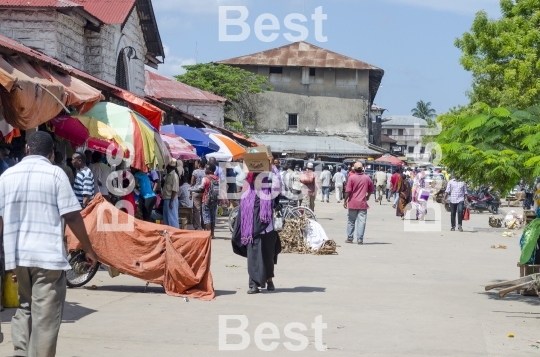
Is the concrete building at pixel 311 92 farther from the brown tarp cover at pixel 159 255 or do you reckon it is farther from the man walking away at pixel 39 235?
the man walking away at pixel 39 235

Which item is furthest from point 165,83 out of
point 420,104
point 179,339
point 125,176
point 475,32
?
point 420,104

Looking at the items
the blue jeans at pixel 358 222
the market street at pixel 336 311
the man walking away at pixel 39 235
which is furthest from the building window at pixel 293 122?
the man walking away at pixel 39 235

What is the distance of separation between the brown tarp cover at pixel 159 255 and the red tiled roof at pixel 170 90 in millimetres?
26859

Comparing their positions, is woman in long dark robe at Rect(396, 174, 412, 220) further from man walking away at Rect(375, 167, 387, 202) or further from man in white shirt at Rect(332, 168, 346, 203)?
man walking away at Rect(375, 167, 387, 202)

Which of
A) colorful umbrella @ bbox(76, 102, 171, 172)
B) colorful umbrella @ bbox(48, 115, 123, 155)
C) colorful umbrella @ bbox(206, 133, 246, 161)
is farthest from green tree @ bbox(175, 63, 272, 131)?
colorful umbrella @ bbox(48, 115, 123, 155)

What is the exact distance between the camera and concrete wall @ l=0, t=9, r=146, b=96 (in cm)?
1866

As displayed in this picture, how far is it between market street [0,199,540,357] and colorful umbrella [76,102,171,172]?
2015mm

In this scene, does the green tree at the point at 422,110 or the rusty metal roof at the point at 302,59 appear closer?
the rusty metal roof at the point at 302,59

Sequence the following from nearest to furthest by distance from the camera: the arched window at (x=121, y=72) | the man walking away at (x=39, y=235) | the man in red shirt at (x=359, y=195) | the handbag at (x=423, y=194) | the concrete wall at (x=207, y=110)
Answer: the man walking away at (x=39, y=235)
the man in red shirt at (x=359, y=195)
the arched window at (x=121, y=72)
the handbag at (x=423, y=194)
the concrete wall at (x=207, y=110)

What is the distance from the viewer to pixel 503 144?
1185cm

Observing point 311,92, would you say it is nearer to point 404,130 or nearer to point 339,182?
point 339,182

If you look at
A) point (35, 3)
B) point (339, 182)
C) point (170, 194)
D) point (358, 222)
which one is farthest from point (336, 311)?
point (339, 182)

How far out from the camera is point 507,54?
1105 inches

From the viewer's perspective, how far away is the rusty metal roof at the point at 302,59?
66.2m
